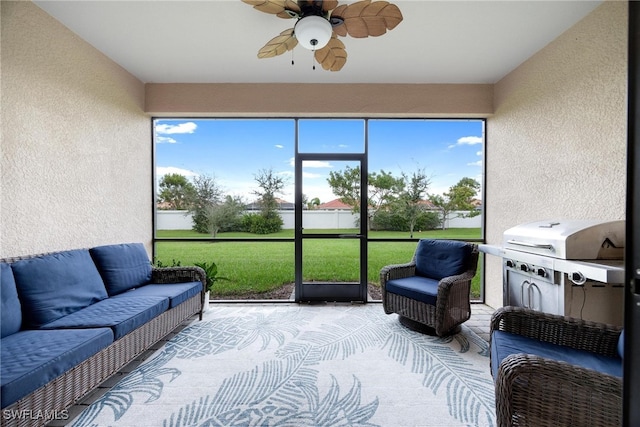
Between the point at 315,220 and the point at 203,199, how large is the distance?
164 cm

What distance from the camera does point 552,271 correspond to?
6.59 ft

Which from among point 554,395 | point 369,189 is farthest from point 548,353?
point 369,189

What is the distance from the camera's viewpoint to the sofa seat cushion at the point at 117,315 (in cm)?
194

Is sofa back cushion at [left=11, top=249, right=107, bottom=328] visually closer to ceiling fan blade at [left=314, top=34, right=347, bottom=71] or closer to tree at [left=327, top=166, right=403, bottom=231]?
ceiling fan blade at [left=314, top=34, right=347, bottom=71]

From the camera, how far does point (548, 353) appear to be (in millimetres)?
1572

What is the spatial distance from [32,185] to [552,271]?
Result: 4206mm

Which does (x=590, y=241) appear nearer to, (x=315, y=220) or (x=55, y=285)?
(x=315, y=220)

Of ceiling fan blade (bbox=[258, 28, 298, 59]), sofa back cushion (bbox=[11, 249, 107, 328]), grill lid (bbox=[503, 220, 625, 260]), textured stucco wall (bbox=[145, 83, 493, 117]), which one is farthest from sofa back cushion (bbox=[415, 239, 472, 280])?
sofa back cushion (bbox=[11, 249, 107, 328])

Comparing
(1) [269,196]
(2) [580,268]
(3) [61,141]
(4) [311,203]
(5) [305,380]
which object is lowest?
(5) [305,380]

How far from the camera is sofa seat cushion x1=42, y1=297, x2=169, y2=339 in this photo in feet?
6.37

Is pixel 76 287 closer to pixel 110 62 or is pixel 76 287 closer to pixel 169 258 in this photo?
pixel 169 258

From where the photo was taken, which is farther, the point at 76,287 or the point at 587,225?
the point at 76,287

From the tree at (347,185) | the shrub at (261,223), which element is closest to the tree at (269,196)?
the shrub at (261,223)

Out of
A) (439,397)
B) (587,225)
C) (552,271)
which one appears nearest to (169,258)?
(439,397)
